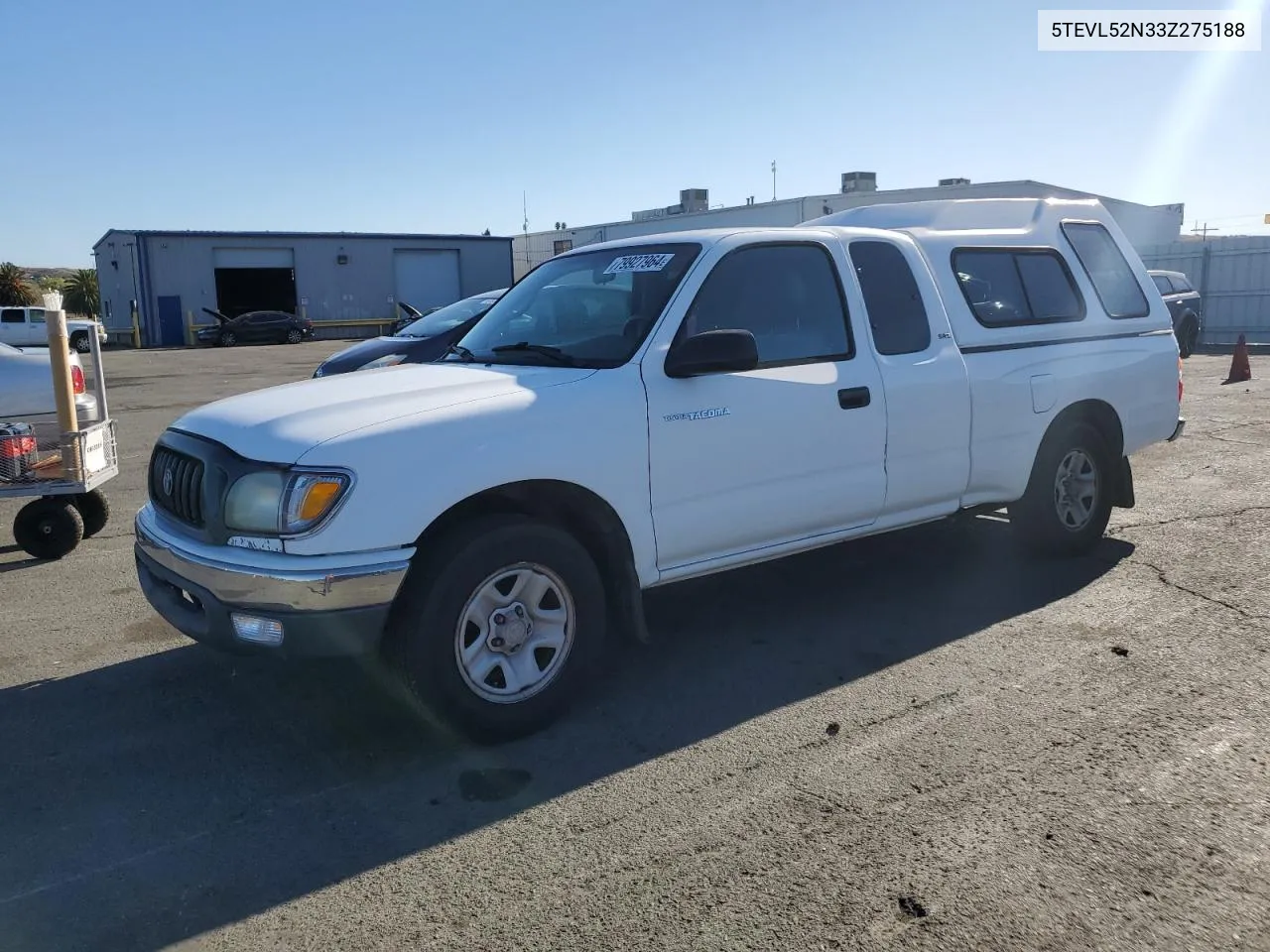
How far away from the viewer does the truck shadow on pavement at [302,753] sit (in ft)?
10.6

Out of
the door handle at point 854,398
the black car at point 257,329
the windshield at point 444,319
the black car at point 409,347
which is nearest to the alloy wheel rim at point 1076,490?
the door handle at point 854,398

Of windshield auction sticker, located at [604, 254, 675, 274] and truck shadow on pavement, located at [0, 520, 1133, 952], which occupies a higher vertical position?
windshield auction sticker, located at [604, 254, 675, 274]

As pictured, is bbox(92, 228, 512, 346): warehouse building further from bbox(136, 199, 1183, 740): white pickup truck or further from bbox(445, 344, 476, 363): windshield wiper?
bbox(136, 199, 1183, 740): white pickup truck

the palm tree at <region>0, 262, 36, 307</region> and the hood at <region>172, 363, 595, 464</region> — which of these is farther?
the palm tree at <region>0, 262, 36, 307</region>

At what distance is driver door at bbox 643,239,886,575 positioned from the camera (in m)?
4.52

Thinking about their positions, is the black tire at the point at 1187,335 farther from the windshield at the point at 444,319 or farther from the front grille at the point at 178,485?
the front grille at the point at 178,485

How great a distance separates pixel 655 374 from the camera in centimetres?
448

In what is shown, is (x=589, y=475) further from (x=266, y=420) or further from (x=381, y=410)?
(x=266, y=420)

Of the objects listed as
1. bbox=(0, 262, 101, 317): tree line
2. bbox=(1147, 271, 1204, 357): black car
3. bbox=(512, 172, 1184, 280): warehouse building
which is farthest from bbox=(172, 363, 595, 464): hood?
bbox=(0, 262, 101, 317): tree line

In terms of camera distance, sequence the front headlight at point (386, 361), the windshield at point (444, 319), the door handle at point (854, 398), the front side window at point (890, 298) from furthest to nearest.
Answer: the windshield at point (444, 319) < the front headlight at point (386, 361) < the front side window at point (890, 298) < the door handle at point (854, 398)

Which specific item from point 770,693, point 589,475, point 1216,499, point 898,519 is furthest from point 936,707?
point 1216,499

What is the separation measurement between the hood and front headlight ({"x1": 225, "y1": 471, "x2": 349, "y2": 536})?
3.3 inches

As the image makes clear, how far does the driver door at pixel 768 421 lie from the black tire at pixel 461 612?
0.48 m

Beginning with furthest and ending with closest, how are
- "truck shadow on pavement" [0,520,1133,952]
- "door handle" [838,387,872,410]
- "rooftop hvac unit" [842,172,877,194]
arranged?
"rooftop hvac unit" [842,172,877,194] < "door handle" [838,387,872,410] < "truck shadow on pavement" [0,520,1133,952]
